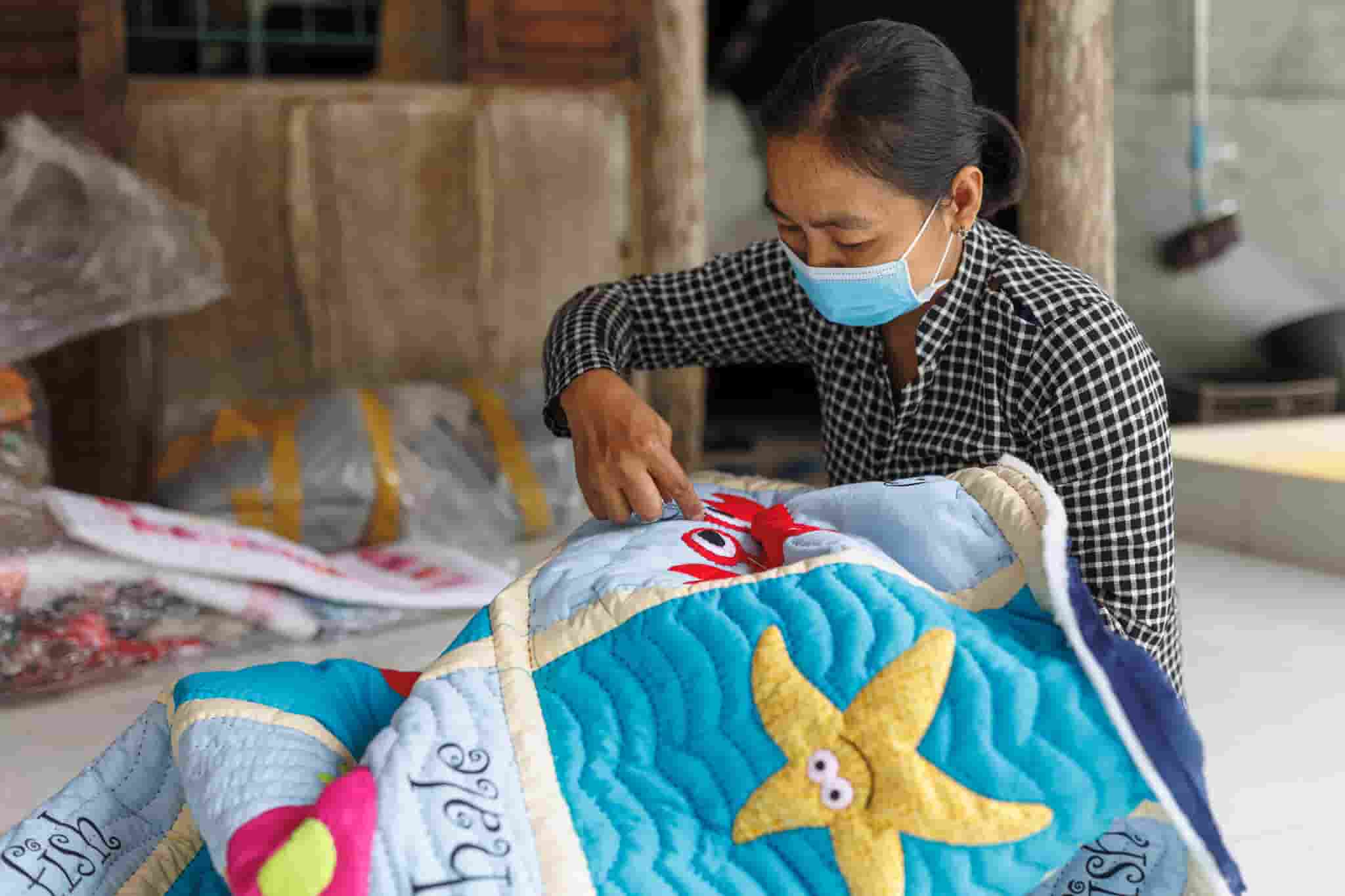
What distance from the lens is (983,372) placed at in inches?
57.9

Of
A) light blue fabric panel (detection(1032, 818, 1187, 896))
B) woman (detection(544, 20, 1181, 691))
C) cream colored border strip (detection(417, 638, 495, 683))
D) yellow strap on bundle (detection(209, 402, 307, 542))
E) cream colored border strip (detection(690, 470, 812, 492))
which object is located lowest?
yellow strap on bundle (detection(209, 402, 307, 542))

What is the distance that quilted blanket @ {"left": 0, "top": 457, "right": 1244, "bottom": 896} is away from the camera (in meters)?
0.92

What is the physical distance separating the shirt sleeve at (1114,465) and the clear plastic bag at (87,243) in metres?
2.16

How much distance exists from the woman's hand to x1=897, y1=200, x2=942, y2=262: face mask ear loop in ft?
1.09

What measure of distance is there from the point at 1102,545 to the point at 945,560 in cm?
28

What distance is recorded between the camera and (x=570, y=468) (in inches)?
137

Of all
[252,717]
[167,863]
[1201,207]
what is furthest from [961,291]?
[1201,207]

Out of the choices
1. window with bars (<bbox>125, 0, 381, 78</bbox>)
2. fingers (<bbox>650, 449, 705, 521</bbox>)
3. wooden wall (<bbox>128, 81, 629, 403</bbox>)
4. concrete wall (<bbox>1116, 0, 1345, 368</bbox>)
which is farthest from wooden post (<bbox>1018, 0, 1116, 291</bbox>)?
concrete wall (<bbox>1116, 0, 1345, 368</bbox>)

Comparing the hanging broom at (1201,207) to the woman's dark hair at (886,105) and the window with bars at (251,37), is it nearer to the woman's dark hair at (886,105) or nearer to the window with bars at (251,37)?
the window with bars at (251,37)

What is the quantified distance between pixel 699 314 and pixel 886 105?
500 millimetres

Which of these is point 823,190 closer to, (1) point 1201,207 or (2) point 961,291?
(2) point 961,291

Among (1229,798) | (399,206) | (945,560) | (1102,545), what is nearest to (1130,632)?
(1102,545)

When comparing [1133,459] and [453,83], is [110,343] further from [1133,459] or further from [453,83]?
[1133,459]

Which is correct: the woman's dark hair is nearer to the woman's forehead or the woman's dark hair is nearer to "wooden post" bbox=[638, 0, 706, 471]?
the woman's forehead
